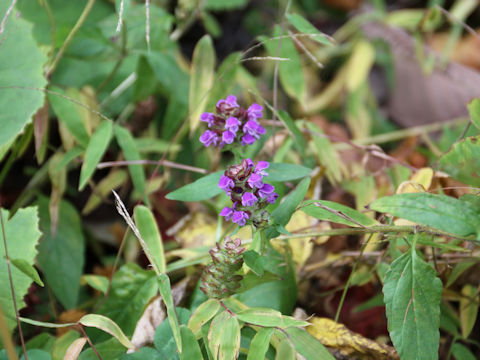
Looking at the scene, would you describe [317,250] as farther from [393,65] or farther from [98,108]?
[393,65]

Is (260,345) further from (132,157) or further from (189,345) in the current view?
(132,157)

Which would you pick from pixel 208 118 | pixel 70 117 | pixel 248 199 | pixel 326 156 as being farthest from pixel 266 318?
pixel 70 117

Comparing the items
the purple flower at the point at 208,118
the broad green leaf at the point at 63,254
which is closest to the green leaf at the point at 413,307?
the purple flower at the point at 208,118

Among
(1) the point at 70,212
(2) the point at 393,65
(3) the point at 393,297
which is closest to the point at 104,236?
(1) the point at 70,212

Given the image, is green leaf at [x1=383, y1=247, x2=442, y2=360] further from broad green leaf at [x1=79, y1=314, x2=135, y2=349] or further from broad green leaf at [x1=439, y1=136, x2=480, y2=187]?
broad green leaf at [x1=79, y1=314, x2=135, y2=349]

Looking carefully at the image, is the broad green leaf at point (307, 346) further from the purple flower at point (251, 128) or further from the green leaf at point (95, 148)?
the green leaf at point (95, 148)
